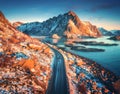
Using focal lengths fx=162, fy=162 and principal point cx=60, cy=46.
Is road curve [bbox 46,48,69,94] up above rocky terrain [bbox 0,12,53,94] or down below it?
below

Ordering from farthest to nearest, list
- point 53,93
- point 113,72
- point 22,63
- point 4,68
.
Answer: point 113,72 < point 22,63 < point 4,68 < point 53,93

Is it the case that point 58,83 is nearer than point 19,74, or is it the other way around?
point 58,83

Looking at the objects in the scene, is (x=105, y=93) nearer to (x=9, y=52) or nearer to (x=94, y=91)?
(x=94, y=91)

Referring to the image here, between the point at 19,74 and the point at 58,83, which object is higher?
the point at 19,74

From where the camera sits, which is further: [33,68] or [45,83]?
[33,68]

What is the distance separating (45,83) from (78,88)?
28.5 feet

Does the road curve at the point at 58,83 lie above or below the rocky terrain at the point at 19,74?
below

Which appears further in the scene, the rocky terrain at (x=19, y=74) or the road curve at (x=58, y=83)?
the road curve at (x=58, y=83)

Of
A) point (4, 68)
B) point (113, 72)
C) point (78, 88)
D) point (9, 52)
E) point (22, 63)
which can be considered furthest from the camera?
point (113, 72)

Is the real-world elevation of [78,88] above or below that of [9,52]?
below

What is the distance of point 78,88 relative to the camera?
A: 42.1m

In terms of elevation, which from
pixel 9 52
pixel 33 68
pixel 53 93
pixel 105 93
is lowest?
pixel 105 93

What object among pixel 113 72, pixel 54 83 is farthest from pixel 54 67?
pixel 113 72

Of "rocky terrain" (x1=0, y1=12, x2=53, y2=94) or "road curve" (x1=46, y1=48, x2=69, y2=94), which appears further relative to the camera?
"road curve" (x1=46, y1=48, x2=69, y2=94)
